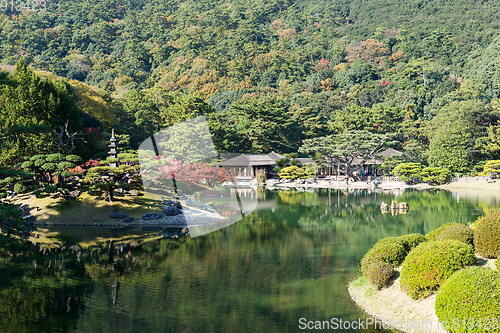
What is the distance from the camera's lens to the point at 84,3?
11125 centimetres

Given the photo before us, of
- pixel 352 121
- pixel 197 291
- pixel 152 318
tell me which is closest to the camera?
pixel 152 318

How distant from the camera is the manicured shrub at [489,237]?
8906 mm

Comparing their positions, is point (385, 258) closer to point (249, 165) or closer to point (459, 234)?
point (459, 234)

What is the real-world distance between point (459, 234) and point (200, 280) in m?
6.42

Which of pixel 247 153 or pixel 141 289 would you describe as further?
pixel 247 153

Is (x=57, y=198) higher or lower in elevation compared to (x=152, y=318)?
higher

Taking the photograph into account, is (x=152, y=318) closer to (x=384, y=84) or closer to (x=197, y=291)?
(x=197, y=291)

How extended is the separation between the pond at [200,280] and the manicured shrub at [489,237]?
2942 millimetres

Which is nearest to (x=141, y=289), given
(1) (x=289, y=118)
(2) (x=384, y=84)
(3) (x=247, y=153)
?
(3) (x=247, y=153)

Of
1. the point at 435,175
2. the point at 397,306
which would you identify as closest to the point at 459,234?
the point at 397,306

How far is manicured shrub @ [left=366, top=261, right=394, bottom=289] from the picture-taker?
9.36m

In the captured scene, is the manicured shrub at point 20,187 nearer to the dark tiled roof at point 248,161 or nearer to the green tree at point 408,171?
the dark tiled roof at point 248,161

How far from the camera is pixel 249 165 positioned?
44188 millimetres

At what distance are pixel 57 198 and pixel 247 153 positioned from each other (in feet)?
91.2
